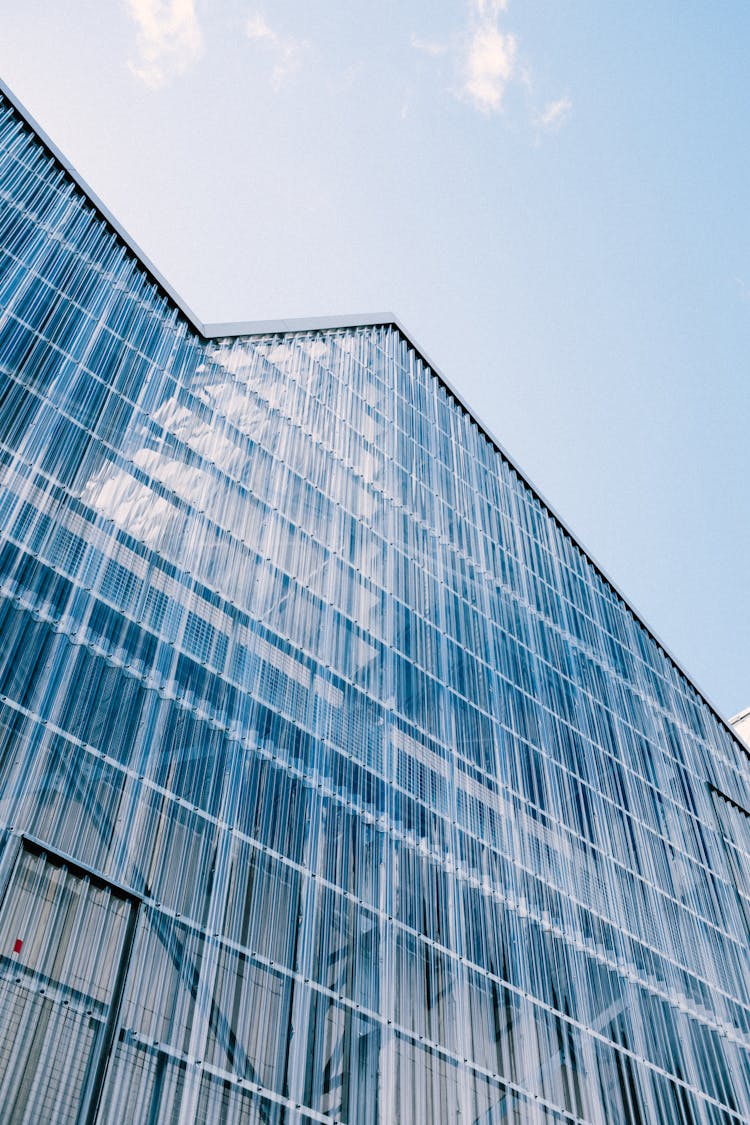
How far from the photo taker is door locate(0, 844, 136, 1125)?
7.26 m

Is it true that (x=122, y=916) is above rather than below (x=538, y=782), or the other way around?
below

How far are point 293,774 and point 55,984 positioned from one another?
3919mm

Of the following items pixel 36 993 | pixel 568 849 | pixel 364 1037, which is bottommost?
pixel 36 993

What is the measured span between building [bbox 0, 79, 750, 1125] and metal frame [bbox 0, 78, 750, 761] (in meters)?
0.13

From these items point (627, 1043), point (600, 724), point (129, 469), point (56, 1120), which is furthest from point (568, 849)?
point (56, 1120)

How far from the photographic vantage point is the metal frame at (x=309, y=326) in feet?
51.1

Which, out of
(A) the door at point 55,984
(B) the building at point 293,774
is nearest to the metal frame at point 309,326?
(B) the building at point 293,774

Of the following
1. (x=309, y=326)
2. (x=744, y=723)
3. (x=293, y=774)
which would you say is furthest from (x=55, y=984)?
(x=744, y=723)

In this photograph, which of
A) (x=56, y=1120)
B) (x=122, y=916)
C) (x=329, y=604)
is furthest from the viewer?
(x=329, y=604)

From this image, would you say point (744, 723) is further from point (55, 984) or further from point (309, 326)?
point (55, 984)

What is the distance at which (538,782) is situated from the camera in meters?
15.9

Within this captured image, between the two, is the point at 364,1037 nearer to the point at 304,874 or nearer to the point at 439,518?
the point at 304,874

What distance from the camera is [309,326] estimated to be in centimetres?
1883

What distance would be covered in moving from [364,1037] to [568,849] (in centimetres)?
624
